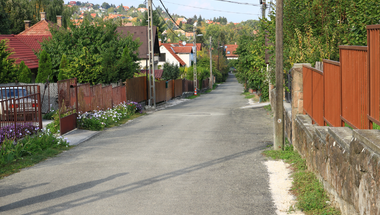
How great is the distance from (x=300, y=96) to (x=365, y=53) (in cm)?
558

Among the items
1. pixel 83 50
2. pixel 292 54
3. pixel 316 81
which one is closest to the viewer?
pixel 316 81

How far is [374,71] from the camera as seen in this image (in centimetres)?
497

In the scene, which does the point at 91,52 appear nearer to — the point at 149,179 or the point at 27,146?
the point at 27,146

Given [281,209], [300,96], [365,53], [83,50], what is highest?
[83,50]

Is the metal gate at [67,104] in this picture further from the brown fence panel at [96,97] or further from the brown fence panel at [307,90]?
the brown fence panel at [307,90]

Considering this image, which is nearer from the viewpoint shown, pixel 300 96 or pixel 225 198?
pixel 225 198

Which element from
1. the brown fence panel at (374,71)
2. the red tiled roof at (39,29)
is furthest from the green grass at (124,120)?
the red tiled roof at (39,29)

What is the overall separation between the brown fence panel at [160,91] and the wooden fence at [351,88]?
2391 cm

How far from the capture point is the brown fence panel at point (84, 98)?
56.3ft

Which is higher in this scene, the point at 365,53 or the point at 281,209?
the point at 365,53

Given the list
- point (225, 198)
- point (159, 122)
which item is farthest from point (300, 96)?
point (159, 122)

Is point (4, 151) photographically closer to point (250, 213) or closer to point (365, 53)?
point (250, 213)

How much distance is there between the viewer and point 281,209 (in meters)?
6.39

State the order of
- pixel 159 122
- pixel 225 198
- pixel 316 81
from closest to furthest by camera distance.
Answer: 1. pixel 225 198
2. pixel 316 81
3. pixel 159 122
